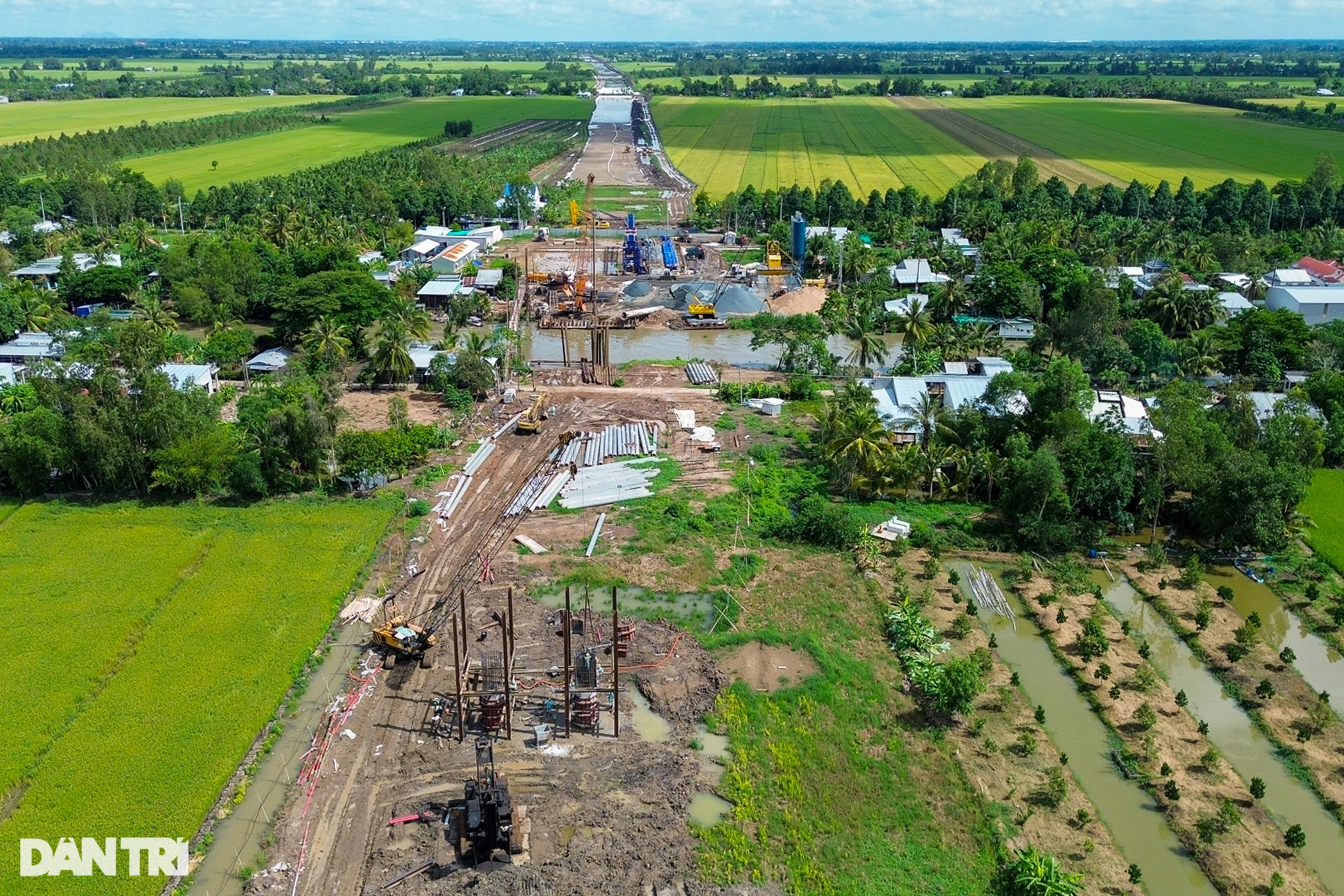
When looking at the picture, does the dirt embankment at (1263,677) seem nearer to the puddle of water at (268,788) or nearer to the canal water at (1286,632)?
the canal water at (1286,632)

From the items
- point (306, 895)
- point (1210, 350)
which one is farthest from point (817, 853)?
point (1210, 350)

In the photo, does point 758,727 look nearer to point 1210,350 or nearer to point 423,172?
point 1210,350

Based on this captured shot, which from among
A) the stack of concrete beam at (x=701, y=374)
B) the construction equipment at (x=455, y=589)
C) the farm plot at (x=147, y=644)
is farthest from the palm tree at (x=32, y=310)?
the stack of concrete beam at (x=701, y=374)

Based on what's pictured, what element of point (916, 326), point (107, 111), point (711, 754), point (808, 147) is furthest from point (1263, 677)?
point (107, 111)

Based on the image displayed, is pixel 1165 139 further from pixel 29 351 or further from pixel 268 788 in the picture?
pixel 268 788

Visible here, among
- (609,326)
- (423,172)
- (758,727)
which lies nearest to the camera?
(758,727)

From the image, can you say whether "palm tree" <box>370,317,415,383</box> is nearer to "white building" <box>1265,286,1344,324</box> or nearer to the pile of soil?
the pile of soil
